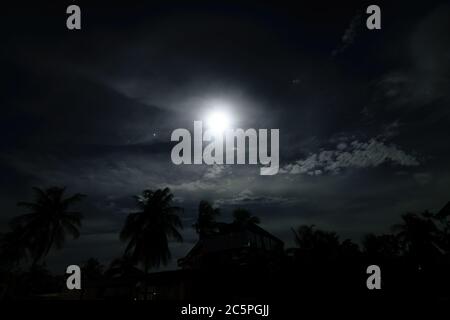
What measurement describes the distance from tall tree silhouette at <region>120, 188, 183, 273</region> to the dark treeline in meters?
0.10

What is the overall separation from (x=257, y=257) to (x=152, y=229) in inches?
715

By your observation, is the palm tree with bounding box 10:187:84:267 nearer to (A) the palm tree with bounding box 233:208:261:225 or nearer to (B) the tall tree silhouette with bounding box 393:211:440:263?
(A) the palm tree with bounding box 233:208:261:225

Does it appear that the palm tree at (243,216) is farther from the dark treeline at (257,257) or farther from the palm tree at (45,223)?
the palm tree at (45,223)

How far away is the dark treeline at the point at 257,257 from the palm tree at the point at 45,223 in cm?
9

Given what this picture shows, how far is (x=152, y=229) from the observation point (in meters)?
32.8

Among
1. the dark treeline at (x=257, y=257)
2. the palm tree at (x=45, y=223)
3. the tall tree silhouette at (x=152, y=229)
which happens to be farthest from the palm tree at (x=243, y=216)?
the palm tree at (x=45, y=223)

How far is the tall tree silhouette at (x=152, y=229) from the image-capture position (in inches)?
1271

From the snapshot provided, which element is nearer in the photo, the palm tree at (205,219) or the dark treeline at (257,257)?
the dark treeline at (257,257)

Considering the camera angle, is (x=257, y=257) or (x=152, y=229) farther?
(x=152, y=229)

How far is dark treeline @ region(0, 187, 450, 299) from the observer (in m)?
13.3

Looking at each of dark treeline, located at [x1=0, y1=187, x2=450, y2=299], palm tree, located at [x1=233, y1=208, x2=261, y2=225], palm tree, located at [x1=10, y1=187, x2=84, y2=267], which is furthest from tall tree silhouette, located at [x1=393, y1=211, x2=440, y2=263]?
palm tree, located at [x1=10, y1=187, x2=84, y2=267]

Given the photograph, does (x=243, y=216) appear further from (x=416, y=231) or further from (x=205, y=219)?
(x=416, y=231)

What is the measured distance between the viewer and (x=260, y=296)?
13.7 m

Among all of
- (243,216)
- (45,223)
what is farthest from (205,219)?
(45,223)
